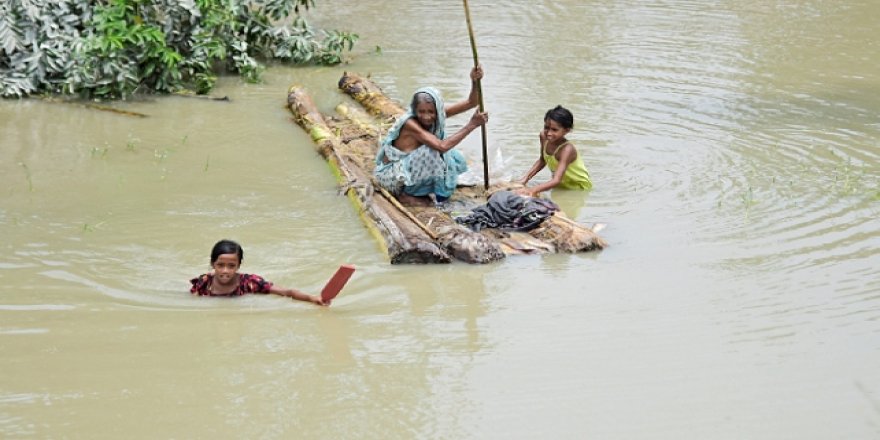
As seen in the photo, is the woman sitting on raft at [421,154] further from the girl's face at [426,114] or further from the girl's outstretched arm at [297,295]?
the girl's outstretched arm at [297,295]

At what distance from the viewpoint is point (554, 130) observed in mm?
7461

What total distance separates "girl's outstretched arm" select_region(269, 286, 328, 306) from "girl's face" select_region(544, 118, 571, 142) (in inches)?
106

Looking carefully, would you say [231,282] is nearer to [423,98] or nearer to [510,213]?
[510,213]

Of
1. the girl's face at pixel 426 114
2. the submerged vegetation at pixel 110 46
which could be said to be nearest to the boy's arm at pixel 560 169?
the girl's face at pixel 426 114

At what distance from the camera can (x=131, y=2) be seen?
9641 millimetres

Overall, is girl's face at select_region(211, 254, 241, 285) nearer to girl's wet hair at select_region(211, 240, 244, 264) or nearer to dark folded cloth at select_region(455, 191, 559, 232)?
girl's wet hair at select_region(211, 240, 244, 264)

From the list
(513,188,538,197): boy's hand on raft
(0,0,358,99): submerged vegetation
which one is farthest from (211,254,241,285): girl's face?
(0,0,358,99): submerged vegetation

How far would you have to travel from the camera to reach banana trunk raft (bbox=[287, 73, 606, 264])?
6020mm

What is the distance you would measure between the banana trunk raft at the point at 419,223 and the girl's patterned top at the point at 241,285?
2.70 feet

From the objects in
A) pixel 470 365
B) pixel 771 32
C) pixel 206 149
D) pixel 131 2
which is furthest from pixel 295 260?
pixel 771 32

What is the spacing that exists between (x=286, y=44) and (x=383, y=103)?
232 centimetres

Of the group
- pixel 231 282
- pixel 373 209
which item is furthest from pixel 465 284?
pixel 231 282

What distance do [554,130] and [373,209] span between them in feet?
5.05

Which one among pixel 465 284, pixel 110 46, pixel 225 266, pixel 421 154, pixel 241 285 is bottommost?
pixel 465 284
